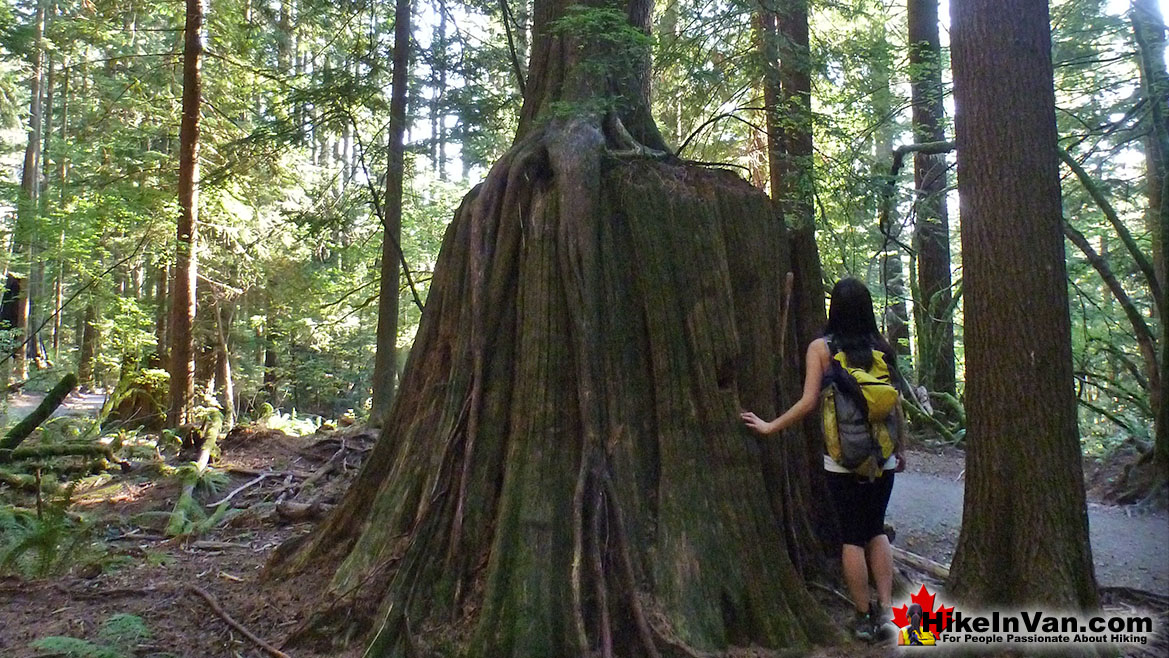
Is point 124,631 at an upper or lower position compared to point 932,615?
lower

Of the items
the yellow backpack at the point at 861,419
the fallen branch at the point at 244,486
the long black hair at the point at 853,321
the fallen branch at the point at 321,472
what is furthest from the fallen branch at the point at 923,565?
the fallen branch at the point at 244,486

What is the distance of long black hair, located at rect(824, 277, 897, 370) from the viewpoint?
4223 mm

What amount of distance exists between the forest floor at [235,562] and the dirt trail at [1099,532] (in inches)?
0.6

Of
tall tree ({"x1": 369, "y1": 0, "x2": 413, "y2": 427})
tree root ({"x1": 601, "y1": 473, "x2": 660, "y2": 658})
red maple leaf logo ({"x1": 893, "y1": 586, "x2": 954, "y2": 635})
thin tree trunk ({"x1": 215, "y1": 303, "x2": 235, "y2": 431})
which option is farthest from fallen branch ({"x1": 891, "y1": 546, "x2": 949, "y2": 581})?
thin tree trunk ({"x1": 215, "y1": 303, "x2": 235, "y2": 431})

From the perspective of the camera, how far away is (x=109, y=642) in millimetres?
4199

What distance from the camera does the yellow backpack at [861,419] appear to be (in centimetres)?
403

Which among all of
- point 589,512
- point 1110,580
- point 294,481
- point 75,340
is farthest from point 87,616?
point 75,340

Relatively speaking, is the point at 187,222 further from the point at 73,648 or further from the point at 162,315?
the point at 73,648

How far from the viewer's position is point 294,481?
347 inches

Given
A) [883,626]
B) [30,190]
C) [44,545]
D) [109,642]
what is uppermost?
[30,190]

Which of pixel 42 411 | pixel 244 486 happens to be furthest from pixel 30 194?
pixel 244 486

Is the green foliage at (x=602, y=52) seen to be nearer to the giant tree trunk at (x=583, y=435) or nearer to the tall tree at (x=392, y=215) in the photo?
the giant tree trunk at (x=583, y=435)

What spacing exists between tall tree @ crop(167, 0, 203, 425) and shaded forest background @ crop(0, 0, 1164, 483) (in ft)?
0.52

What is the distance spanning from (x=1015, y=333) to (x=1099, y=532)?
362cm
